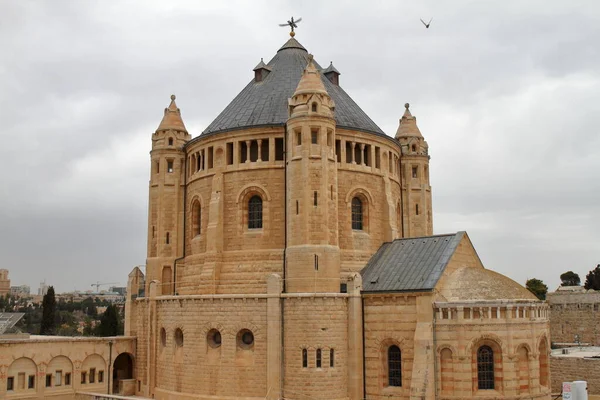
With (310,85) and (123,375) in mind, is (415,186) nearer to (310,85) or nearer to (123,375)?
(310,85)

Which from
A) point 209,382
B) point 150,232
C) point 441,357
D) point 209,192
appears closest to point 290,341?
point 209,382

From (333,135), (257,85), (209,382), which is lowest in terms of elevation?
(209,382)

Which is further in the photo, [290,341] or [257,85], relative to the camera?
[257,85]

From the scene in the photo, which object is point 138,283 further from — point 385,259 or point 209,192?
point 385,259

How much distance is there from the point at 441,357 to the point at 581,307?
46971 millimetres

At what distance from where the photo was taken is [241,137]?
42875mm

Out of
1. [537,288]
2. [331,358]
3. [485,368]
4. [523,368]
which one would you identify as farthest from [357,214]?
[537,288]

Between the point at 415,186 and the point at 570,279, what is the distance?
96677mm

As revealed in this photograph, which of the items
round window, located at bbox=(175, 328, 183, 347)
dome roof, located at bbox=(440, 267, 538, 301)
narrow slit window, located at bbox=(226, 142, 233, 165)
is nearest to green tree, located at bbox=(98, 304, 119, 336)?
round window, located at bbox=(175, 328, 183, 347)

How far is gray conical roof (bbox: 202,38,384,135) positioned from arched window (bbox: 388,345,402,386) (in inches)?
592

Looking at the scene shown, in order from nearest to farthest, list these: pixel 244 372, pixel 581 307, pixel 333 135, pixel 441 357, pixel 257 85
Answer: pixel 441 357, pixel 244 372, pixel 333 135, pixel 257 85, pixel 581 307

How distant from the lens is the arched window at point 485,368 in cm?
3478

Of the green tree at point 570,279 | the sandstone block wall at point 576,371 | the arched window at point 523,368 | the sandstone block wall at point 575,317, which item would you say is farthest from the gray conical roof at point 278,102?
the green tree at point 570,279

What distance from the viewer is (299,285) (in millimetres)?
38156
